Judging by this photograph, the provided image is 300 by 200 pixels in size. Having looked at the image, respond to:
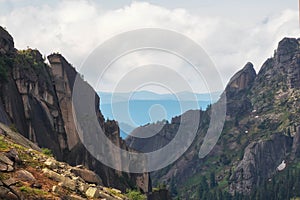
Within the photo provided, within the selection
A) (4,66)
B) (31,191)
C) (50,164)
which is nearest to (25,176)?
(31,191)

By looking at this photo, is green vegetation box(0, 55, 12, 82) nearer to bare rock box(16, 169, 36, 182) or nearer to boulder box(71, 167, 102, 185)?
boulder box(71, 167, 102, 185)

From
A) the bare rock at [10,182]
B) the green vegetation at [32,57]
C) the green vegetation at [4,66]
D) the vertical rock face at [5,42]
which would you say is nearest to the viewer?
the bare rock at [10,182]

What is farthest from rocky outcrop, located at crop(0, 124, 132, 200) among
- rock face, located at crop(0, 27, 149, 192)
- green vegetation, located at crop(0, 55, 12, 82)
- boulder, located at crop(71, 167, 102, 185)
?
green vegetation, located at crop(0, 55, 12, 82)

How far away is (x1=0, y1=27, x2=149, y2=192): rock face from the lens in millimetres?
86062

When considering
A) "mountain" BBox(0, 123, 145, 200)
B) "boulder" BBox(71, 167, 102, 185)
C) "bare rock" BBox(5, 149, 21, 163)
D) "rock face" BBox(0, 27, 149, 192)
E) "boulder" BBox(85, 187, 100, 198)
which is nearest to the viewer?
"mountain" BBox(0, 123, 145, 200)

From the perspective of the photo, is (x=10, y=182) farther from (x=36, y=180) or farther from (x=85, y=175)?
(x=85, y=175)

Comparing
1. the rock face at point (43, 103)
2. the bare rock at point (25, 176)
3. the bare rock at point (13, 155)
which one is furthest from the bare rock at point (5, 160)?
the rock face at point (43, 103)

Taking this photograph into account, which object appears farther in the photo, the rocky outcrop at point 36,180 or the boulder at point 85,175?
the boulder at point 85,175

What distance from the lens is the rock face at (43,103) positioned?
282 ft

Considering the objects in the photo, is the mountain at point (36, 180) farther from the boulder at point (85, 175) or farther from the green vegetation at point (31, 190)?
the boulder at point (85, 175)

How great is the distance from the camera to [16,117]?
8338cm

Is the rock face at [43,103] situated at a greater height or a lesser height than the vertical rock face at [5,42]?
lesser

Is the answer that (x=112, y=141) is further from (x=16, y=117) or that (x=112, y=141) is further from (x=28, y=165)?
(x=28, y=165)

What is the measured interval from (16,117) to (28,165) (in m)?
43.2
